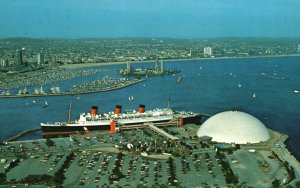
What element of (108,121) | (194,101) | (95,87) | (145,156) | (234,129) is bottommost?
(95,87)

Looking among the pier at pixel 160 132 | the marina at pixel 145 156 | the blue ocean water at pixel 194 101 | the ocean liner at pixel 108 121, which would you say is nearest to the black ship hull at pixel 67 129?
the ocean liner at pixel 108 121

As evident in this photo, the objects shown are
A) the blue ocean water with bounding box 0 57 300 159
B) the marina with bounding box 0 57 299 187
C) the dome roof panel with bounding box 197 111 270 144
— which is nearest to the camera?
the marina with bounding box 0 57 299 187

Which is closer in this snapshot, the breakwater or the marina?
the marina

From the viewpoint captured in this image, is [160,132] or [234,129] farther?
[160,132]

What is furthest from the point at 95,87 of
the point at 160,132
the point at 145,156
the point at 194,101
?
the point at 145,156

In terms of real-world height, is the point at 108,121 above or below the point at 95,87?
above

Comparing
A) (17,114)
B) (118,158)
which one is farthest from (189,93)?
(118,158)

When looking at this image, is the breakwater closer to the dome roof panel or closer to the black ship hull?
the black ship hull

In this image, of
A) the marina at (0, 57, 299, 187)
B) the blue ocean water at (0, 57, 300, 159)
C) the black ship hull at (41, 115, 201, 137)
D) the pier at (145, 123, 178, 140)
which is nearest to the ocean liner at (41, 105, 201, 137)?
the black ship hull at (41, 115, 201, 137)

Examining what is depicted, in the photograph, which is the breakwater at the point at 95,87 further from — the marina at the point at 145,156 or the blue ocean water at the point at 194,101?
the marina at the point at 145,156

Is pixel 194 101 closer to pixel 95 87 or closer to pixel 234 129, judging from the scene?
pixel 95 87

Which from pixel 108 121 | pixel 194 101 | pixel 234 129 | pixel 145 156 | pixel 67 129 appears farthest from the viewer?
pixel 194 101

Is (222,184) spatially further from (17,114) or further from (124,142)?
(17,114)

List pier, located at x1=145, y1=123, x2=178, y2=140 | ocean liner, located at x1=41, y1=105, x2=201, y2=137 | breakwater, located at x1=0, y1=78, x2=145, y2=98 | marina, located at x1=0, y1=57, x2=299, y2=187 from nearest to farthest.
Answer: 1. marina, located at x1=0, y1=57, x2=299, y2=187
2. pier, located at x1=145, y1=123, x2=178, y2=140
3. ocean liner, located at x1=41, y1=105, x2=201, y2=137
4. breakwater, located at x1=0, y1=78, x2=145, y2=98
